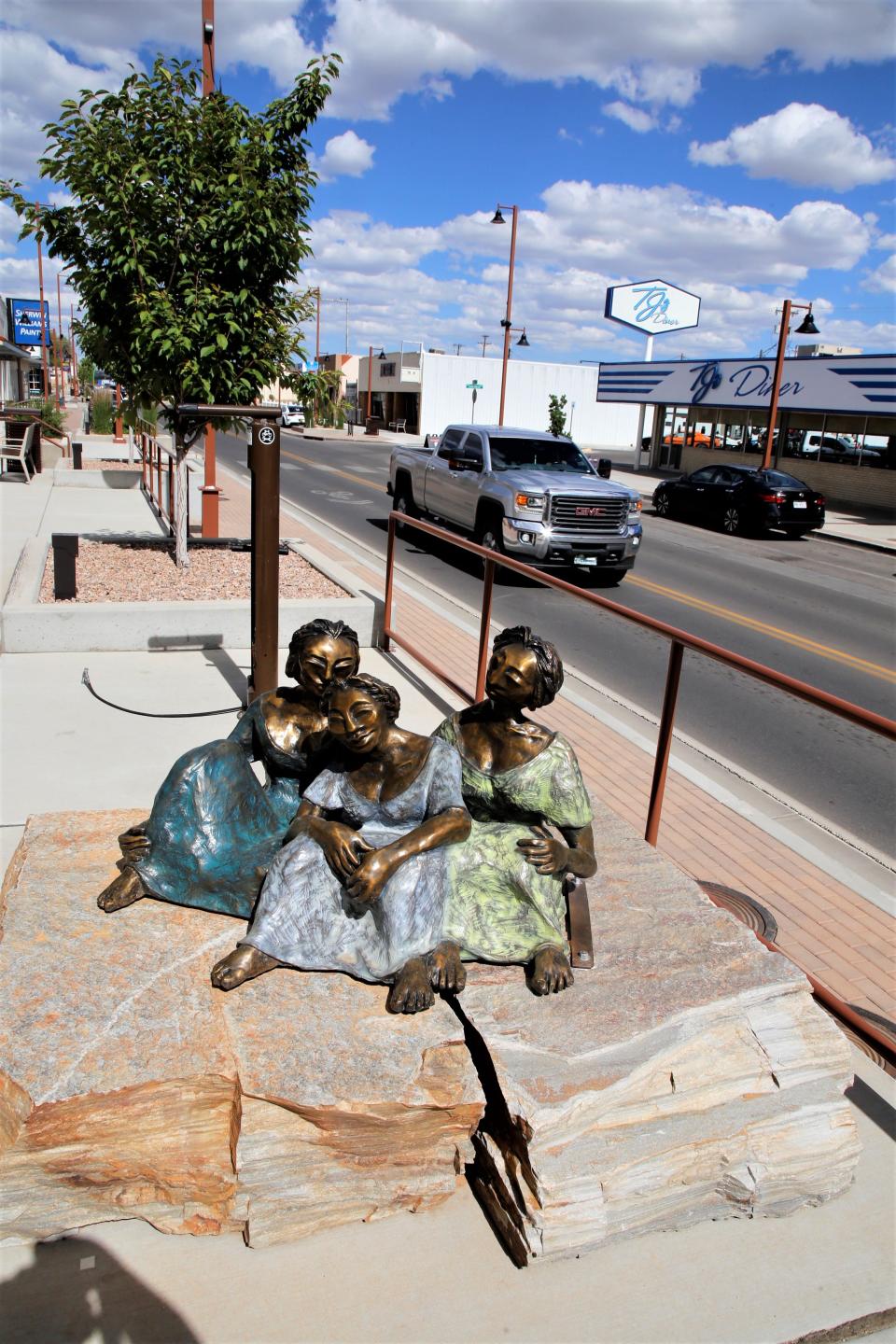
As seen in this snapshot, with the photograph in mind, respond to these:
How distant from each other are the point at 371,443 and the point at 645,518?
26.4 m

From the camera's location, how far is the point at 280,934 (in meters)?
3.10

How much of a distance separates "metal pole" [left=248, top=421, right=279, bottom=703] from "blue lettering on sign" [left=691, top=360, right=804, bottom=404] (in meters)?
26.8

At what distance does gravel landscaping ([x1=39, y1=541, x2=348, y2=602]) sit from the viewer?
30.3ft

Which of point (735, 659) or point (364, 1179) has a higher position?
point (735, 659)

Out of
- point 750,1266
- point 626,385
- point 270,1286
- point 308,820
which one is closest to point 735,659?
point 308,820

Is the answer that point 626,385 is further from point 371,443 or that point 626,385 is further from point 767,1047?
point 767,1047

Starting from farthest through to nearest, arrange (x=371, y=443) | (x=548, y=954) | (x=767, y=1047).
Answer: (x=371, y=443) < (x=548, y=954) < (x=767, y=1047)

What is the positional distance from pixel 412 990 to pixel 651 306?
4914cm

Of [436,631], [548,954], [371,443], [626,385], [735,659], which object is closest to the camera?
[548,954]

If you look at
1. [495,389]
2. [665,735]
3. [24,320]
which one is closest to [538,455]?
[665,735]

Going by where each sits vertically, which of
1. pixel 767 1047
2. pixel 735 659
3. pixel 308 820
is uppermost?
pixel 735 659

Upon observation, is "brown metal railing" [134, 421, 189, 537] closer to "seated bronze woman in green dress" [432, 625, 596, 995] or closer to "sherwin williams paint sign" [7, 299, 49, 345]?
"seated bronze woman in green dress" [432, 625, 596, 995]

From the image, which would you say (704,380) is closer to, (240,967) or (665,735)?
(665,735)

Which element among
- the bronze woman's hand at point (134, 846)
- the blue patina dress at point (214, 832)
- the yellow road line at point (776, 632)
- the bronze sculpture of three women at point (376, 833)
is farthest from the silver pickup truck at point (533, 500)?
the bronze woman's hand at point (134, 846)
